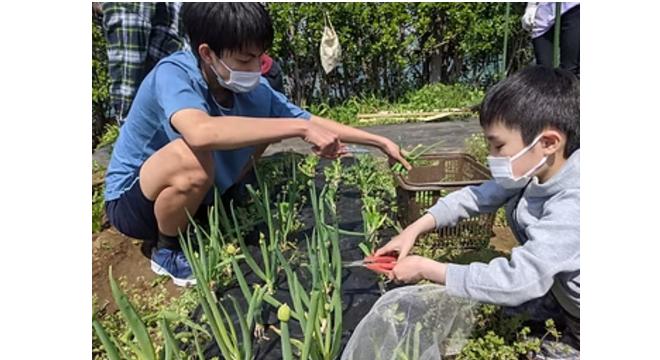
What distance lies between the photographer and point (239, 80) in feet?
5.55

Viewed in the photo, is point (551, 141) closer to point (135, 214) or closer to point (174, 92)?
point (174, 92)

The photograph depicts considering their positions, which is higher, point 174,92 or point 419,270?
point 174,92

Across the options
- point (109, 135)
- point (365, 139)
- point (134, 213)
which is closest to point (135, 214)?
point (134, 213)

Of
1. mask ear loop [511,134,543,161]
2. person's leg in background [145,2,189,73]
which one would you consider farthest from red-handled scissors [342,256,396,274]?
person's leg in background [145,2,189,73]

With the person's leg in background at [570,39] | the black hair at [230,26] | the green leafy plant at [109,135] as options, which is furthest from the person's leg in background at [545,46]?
the green leafy plant at [109,135]

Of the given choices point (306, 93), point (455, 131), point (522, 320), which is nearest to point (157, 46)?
point (522, 320)

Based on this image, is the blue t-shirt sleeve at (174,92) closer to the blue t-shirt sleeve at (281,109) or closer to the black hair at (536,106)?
the blue t-shirt sleeve at (281,109)

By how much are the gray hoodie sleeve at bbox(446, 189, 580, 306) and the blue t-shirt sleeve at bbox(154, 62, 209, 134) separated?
0.97 metres

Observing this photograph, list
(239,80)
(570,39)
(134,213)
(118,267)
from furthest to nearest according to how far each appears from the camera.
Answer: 1. (570,39)
2. (118,267)
3. (134,213)
4. (239,80)

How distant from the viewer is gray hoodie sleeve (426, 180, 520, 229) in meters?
1.57

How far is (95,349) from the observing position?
141 cm

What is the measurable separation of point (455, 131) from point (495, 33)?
215 centimetres

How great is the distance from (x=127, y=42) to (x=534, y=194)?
6.69ft

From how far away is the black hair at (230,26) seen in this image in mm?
1552
